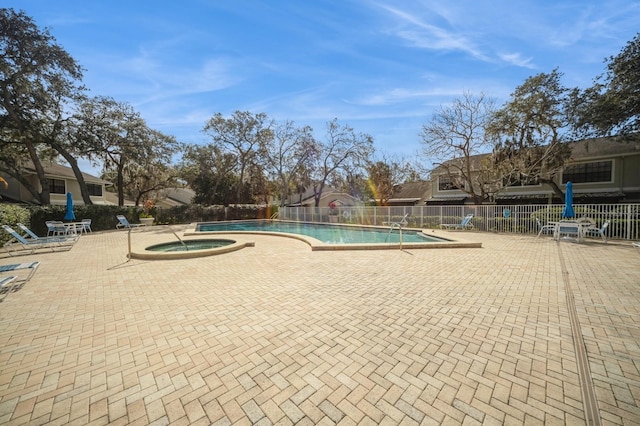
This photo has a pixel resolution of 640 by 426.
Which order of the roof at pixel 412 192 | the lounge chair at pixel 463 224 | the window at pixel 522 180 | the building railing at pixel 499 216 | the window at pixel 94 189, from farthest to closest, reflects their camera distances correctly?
the roof at pixel 412 192, the window at pixel 94 189, the window at pixel 522 180, the lounge chair at pixel 463 224, the building railing at pixel 499 216

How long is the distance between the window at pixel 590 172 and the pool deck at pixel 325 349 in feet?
68.4

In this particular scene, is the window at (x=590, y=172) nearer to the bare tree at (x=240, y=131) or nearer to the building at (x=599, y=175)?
the building at (x=599, y=175)

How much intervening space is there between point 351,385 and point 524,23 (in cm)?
1121

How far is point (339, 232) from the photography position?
702 inches

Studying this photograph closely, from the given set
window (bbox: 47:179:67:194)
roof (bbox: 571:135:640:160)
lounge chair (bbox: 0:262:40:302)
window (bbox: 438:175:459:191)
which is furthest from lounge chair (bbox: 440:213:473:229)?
window (bbox: 47:179:67:194)

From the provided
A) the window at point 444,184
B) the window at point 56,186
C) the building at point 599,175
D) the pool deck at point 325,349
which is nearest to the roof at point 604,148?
the building at point 599,175

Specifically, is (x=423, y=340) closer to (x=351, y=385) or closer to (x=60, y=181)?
(x=351, y=385)

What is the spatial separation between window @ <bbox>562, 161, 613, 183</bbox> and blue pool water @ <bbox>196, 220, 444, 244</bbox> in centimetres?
1605

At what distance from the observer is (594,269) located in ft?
18.9

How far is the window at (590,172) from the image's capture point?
19312 mm

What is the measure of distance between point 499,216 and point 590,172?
508 inches

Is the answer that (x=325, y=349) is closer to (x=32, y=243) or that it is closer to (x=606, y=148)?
(x=32, y=243)

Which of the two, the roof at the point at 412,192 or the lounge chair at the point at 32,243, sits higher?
the roof at the point at 412,192

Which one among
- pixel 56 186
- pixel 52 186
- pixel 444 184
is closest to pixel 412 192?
pixel 444 184
